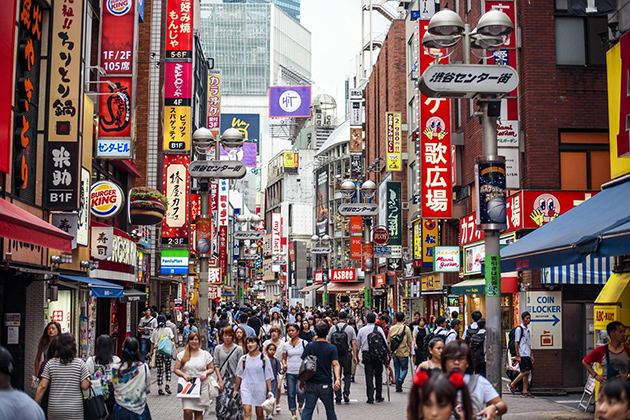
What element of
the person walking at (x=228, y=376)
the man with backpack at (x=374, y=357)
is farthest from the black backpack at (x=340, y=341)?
the person walking at (x=228, y=376)

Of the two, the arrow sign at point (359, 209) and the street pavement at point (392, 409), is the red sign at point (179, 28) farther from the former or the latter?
the street pavement at point (392, 409)

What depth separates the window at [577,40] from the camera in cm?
2169

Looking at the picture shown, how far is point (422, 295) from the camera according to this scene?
135ft

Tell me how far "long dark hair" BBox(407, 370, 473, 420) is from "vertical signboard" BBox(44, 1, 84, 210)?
12.8 metres

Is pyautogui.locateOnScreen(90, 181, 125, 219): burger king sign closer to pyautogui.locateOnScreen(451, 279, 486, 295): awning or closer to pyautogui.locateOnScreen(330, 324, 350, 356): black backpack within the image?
pyautogui.locateOnScreen(330, 324, 350, 356): black backpack

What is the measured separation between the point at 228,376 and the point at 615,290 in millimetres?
6677

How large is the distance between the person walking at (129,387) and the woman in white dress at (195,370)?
1.73 m

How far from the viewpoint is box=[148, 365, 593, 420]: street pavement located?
15578 mm

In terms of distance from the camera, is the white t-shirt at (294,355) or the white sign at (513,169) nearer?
the white t-shirt at (294,355)

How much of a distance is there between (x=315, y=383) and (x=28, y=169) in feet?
25.4

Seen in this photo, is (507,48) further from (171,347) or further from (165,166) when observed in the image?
(165,166)

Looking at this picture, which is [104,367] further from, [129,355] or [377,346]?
[377,346]

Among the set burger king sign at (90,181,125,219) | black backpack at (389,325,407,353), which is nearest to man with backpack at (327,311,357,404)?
black backpack at (389,325,407,353)

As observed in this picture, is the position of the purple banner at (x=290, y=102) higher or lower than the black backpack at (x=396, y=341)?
higher
